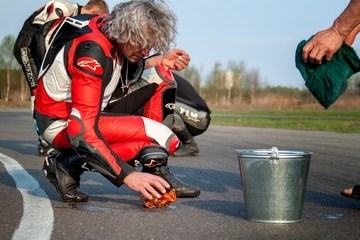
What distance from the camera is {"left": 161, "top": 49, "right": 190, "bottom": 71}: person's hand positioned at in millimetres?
5633

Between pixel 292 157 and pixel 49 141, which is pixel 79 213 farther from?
pixel 292 157

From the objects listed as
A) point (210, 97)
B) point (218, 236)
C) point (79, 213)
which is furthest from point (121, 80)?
point (210, 97)

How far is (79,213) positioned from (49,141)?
904mm

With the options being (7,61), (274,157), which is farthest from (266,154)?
(7,61)

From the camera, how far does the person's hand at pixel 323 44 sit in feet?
14.2

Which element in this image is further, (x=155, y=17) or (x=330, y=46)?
(x=155, y=17)

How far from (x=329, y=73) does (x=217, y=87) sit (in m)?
97.1

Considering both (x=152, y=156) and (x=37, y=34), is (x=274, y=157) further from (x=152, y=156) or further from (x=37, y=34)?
(x=37, y=34)

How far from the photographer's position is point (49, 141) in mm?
5469

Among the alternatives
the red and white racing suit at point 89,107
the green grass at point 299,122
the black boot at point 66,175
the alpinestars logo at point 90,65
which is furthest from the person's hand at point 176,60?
the green grass at point 299,122

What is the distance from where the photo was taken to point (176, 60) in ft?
18.8

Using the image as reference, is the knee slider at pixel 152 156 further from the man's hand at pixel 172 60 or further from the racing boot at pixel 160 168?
the man's hand at pixel 172 60

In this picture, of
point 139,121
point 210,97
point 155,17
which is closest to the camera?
point 155,17

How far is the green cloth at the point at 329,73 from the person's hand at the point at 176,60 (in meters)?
1.24
